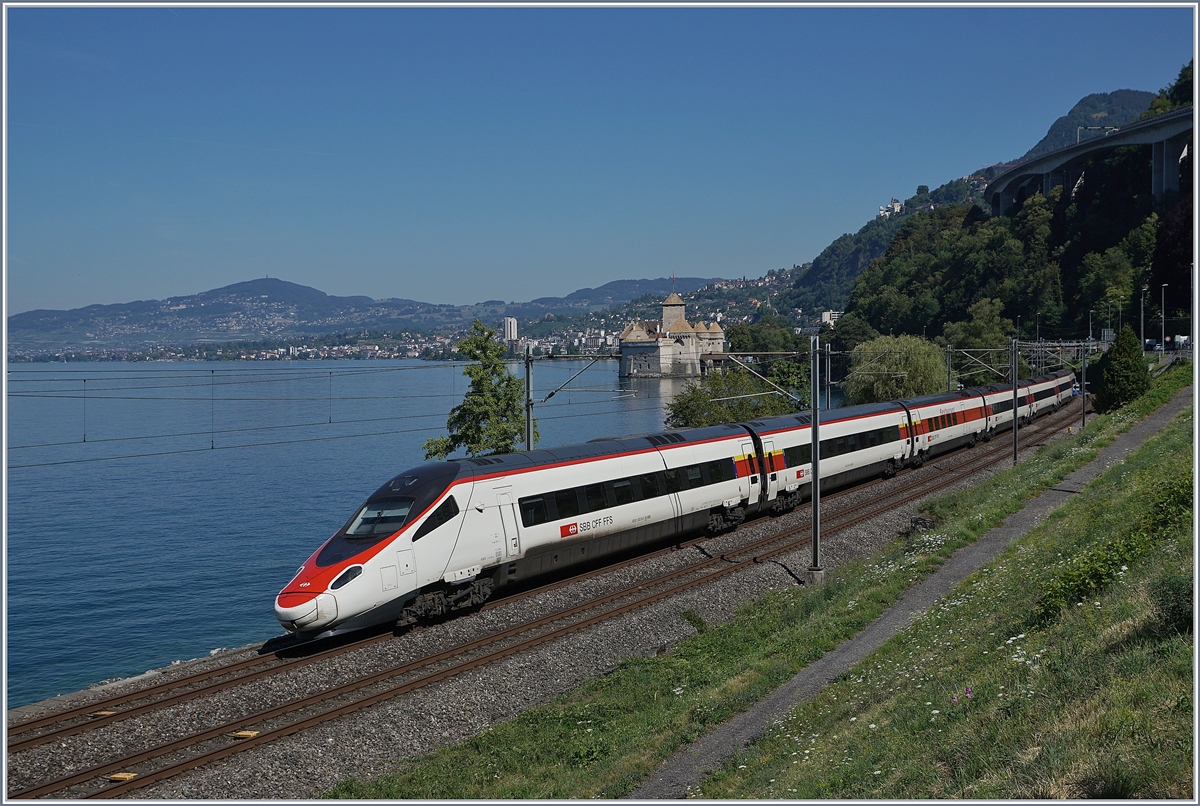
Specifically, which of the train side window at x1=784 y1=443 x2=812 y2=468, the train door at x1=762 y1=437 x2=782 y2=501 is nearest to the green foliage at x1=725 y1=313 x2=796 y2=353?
the train side window at x1=784 y1=443 x2=812 y2=468

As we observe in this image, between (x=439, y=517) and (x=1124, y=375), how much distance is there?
44.1m

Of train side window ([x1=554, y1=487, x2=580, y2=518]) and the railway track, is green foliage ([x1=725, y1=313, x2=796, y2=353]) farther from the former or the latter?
the railway track

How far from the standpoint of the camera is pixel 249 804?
10.2 m

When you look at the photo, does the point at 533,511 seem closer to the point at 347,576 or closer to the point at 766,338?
the point at 347,576

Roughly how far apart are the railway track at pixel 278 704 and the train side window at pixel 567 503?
183 cm

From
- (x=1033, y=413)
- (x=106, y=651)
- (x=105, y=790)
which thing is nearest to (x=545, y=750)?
(x=105, y=790)

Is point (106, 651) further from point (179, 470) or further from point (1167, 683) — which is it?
point (179, 470)

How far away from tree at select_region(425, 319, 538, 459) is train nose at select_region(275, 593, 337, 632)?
25.5 meters

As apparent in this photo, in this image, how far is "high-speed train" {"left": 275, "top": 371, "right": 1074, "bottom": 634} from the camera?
17875mm

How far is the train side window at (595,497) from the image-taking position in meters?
22.9

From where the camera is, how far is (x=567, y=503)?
22250 millimetres

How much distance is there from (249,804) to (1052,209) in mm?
160558

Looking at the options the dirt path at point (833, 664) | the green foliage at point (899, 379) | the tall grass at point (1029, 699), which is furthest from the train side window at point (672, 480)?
the green foliage at point (899, 379)

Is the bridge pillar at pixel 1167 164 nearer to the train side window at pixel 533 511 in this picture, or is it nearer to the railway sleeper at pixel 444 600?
the train side window at pixel 533 511
